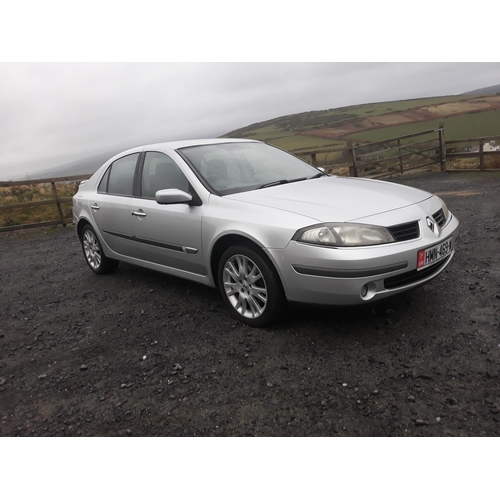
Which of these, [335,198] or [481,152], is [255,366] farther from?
[481,152]

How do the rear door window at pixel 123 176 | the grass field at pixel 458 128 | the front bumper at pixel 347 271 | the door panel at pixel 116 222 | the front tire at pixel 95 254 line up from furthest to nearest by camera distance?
the grass field at pixel 458 128, the front tire at pixel 95 254, the rear door window at pixel 123 176, the door panel at pixel 116 222, the front bumper at pixel 347 271

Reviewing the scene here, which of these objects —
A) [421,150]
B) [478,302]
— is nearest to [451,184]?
[421,150]

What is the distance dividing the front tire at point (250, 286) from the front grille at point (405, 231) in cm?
91

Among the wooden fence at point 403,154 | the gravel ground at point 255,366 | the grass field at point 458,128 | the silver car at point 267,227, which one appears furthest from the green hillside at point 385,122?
the gravel ground at point 255,366

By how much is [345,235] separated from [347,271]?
259 millimetres

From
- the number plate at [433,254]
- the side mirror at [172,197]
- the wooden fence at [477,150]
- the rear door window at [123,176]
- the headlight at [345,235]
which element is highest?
the rear door window at [123,176]

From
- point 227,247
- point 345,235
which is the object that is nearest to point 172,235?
point 227,247

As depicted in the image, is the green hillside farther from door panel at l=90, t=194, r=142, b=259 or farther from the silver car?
the silver car

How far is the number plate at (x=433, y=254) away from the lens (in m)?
3.20

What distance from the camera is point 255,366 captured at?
3068mm

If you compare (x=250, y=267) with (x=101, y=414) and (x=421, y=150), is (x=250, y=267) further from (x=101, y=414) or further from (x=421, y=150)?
(x=421, y=150)

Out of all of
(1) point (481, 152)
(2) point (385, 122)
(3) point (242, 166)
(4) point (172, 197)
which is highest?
(3) point (242, 166)

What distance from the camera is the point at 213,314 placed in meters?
4.05

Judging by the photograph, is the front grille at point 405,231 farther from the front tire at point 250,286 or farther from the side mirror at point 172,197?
the side mirror at point 172,197
